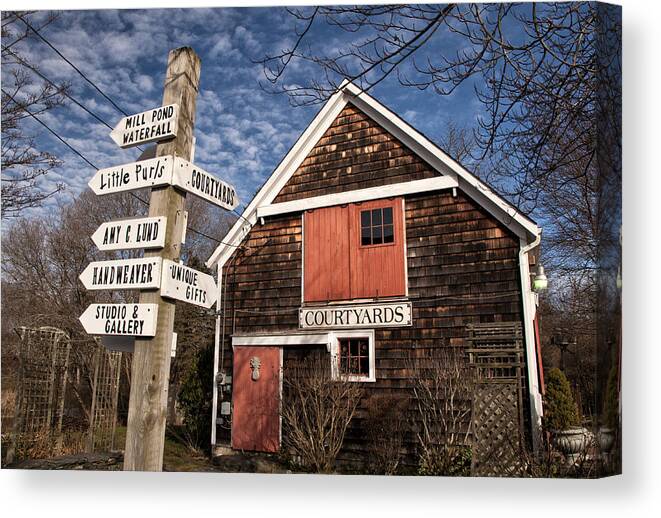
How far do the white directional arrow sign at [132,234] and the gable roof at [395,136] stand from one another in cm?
433

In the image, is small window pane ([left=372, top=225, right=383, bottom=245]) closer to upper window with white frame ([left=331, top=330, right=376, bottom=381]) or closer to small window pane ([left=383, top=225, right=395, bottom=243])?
small window pane ([left=383, top=225, right=395, bottom=243])

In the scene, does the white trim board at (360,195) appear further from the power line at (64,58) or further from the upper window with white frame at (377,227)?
the power line at (64,58)

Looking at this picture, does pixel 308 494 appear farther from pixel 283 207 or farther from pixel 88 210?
pixel 88 210

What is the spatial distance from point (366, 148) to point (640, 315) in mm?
4439

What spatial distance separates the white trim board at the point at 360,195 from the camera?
320 inches

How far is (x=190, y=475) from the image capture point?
20.7 ft

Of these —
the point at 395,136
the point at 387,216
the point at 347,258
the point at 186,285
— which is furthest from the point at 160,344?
the point at 395,136

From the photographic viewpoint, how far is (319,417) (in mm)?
7652

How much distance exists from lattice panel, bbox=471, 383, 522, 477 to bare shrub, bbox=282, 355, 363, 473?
1.69 m

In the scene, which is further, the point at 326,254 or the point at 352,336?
the point at 326,254

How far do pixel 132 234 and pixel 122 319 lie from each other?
1.76 feet

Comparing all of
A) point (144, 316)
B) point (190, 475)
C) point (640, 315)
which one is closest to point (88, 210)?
point (190, 475)

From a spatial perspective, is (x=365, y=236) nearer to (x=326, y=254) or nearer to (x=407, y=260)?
(x=326, y=254)

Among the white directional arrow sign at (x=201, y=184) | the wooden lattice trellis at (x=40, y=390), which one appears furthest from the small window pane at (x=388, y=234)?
the wooden lattice trellis at (x=40, y=390)
